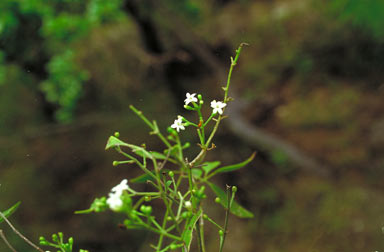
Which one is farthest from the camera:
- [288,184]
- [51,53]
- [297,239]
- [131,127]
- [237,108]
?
[237,108]

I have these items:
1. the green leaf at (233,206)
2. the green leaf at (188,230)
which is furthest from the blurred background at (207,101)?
the green leaf at (188,230)

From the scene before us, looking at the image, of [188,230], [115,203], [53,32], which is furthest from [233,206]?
[53,32]

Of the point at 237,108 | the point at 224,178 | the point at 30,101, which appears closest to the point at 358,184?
the point at 224,178

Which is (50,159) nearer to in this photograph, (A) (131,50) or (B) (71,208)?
(B) (71,208)

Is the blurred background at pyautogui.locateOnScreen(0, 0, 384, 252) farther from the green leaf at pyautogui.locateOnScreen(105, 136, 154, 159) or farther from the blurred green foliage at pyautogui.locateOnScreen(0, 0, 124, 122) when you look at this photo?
the green leaf at pyautogui.locateOnScreen(105, 136, 154, 159)

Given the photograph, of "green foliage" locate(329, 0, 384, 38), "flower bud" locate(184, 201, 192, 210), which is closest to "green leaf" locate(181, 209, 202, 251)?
"flower bud" locate(184, 201, 192, 210)

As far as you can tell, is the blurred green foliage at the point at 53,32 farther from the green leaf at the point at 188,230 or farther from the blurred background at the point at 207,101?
the green leaf at the point at 188,230

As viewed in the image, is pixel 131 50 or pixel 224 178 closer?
pixel 224 178

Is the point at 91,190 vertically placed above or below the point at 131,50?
below

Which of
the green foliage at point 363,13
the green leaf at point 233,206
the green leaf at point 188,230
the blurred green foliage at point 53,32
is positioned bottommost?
the green leaf at point 188,230
